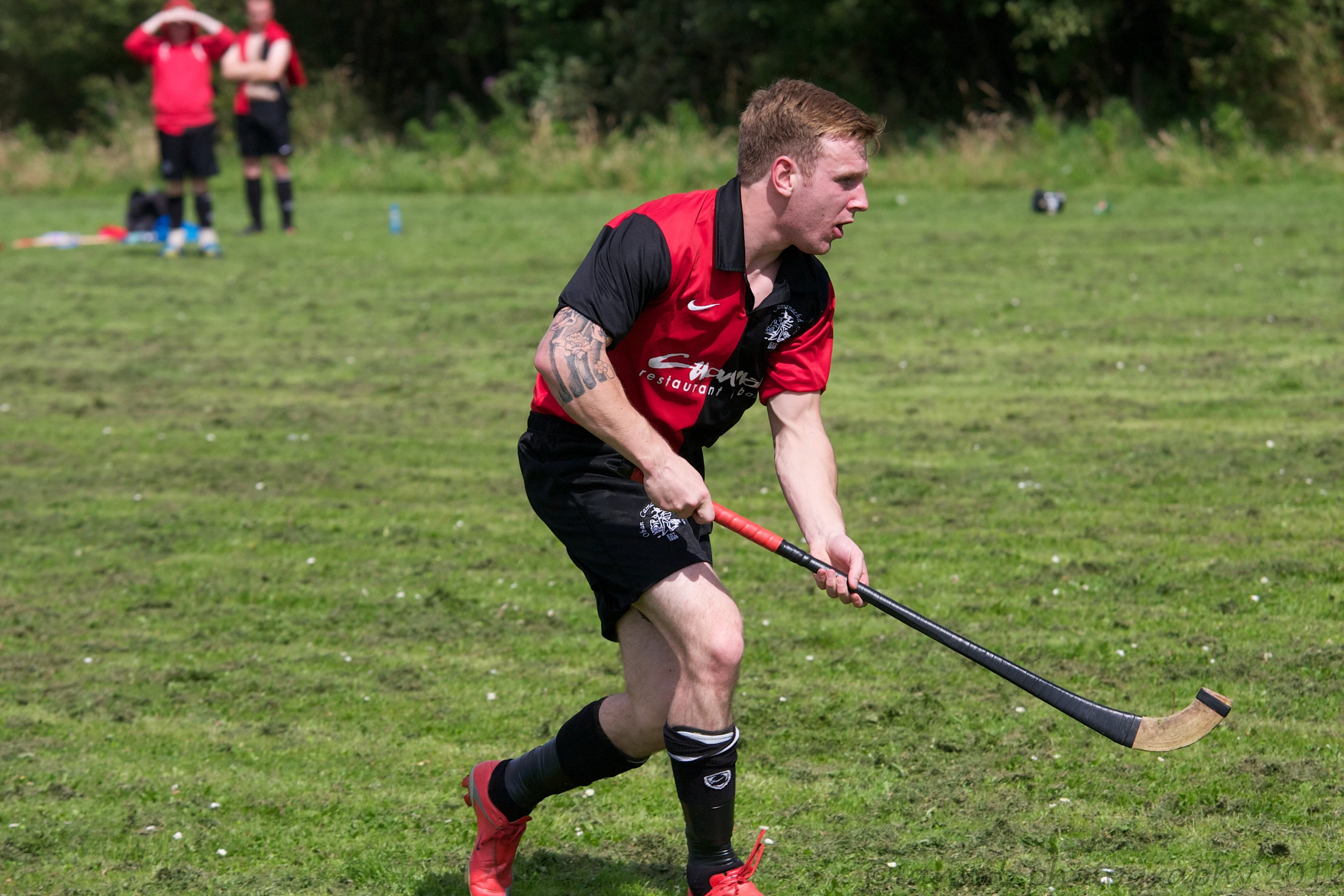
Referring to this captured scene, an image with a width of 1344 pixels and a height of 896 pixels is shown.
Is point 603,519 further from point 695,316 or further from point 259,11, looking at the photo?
point 259,11

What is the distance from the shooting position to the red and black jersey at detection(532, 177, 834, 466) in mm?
3551

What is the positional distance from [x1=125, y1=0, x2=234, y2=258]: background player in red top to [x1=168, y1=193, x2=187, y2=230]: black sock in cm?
7

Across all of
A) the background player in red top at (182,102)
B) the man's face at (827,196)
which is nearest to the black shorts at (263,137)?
the background player in red top at (182,102)

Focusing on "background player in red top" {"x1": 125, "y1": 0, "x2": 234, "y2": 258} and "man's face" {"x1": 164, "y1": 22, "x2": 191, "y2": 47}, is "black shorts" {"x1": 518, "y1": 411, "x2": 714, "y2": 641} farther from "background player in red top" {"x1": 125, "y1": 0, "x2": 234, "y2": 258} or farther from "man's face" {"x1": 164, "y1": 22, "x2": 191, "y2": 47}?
"man's face" {"x1": 164, "y1": 22, "x2": 191, "y2": 47}

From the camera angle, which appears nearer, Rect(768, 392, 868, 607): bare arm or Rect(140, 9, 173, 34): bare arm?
Rect(768, 392, 868, 607): bare arm

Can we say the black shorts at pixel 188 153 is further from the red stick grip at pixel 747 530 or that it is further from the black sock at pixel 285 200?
the red stick grip at pixel 747 530

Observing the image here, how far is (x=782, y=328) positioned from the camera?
3967 millimetres

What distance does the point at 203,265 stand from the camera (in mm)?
16062

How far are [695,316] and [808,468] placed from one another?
645 millimetres

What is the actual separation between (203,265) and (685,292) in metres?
13.5

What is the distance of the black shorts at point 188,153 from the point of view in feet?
53.2

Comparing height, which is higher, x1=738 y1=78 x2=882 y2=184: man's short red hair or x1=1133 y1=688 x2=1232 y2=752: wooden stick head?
x1=738 y1=78 x2=882 y2=184: man's short red hair

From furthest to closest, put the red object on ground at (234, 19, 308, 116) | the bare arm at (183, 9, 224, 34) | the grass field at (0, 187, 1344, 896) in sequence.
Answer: the red object on ground at (234, 19, 308, 116)
the bare arm at (183, 9, 224, 34)
the grass field at (0, 187, 1344, 896)

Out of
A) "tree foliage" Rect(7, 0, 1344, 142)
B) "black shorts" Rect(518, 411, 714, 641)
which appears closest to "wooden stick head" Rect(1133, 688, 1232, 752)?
"black shorts" Rect(518, 411, 714, 641)
